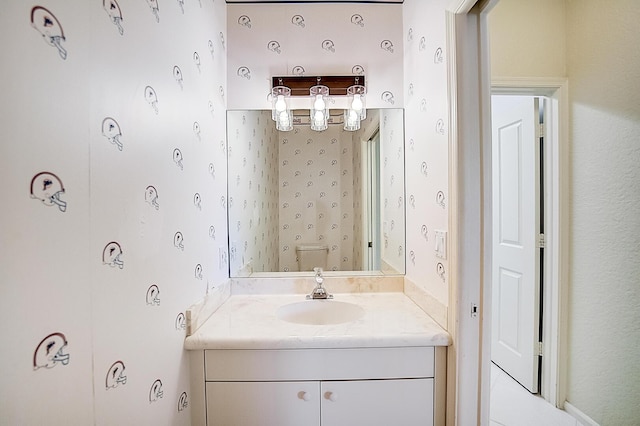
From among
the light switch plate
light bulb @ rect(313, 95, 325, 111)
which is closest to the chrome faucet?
the light switch plate

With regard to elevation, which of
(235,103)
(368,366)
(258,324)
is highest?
(235,103)

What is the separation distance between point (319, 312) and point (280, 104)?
1.10m

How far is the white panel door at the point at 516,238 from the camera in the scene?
179 centimetres

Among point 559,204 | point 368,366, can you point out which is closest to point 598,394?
point 559,204

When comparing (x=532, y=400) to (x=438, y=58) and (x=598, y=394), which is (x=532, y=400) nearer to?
(x=598, y=394)

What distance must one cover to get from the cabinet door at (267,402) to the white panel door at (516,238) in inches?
60.7

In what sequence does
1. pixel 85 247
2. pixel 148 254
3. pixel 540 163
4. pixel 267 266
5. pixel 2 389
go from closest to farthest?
pixel 2 389 < pixel 85 247 < pixel 148 254 < pixel 267 266 < pixel 540 163

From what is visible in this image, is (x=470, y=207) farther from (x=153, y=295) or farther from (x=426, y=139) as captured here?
(x=153, y=295)

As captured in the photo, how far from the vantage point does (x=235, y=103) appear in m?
1.57

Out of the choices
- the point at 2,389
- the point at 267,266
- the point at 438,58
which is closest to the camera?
the point at 2,389

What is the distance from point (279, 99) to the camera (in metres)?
1.55

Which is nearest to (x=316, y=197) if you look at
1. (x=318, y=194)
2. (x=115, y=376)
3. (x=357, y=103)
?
(x=318, y=194)

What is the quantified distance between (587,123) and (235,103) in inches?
73.6

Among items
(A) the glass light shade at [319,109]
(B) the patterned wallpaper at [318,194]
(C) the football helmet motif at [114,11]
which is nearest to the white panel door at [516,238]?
(B) the patterned wallpaper at [318,194]
